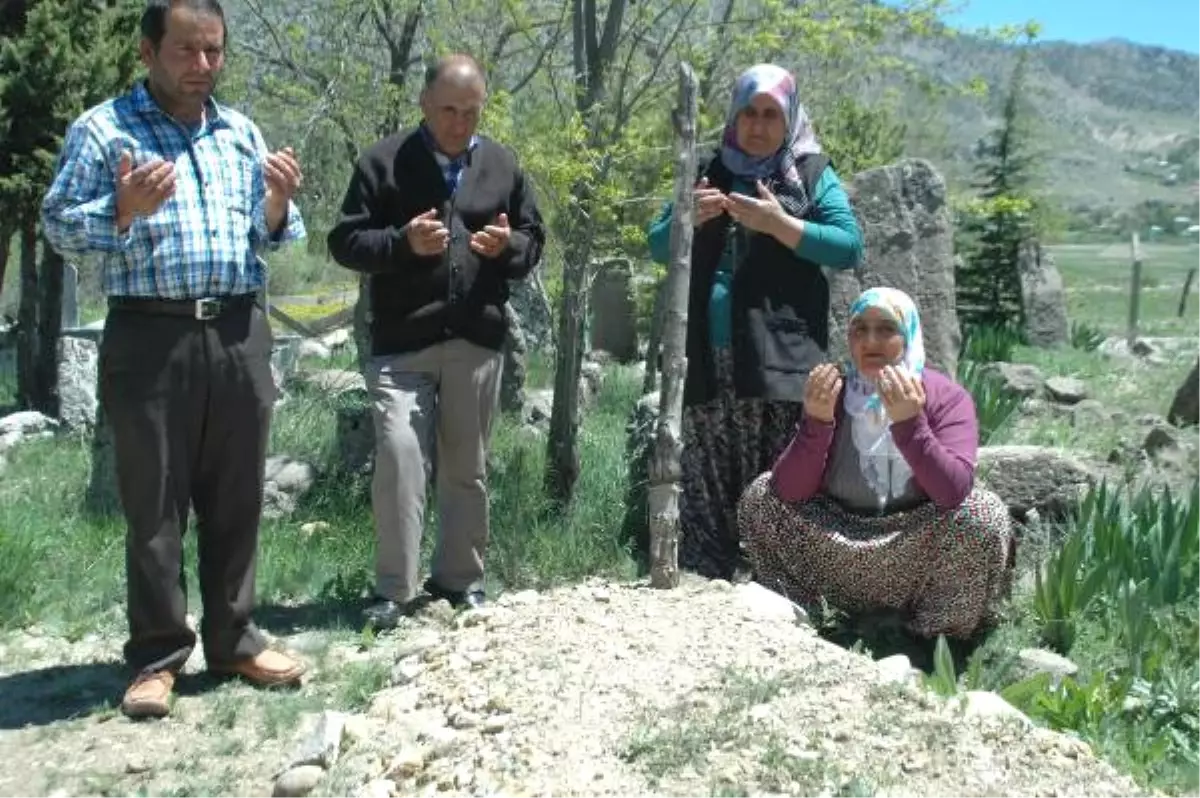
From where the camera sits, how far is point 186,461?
151 inches

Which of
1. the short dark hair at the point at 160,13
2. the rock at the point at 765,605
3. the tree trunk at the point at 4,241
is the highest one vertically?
the short dark hair at the point at 160,13

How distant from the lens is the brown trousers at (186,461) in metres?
3.69

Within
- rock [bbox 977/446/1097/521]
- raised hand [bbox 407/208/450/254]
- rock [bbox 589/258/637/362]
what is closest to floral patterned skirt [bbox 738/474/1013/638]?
rock [bbox 977/446/1097/521]

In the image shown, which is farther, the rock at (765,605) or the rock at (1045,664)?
the rock at (1045,664)

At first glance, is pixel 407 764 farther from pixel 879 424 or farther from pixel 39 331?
pixel 39 331

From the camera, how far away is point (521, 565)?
5082 mm

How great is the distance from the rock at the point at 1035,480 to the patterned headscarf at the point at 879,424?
1087mm

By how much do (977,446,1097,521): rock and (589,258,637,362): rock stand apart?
6.37m

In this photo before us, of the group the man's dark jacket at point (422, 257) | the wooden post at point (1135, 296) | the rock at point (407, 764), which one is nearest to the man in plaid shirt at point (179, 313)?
the man's dark jacket at point (422, 257)

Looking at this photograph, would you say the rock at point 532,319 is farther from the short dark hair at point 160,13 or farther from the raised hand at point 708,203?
the short dark hair at point 160,13

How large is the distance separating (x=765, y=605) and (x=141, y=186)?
2139 mm

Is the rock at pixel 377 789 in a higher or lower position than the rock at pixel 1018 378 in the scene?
lower

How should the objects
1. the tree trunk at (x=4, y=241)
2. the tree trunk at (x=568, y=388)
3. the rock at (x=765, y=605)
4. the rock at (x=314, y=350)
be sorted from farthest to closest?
the rock at (x=314, y=350)
the tree trunk at (x=4, y=241)
the tree trunk at (x=568, y=388)
the rock at (x=765, y=605)

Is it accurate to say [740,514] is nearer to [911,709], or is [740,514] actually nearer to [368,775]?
[911,709]
